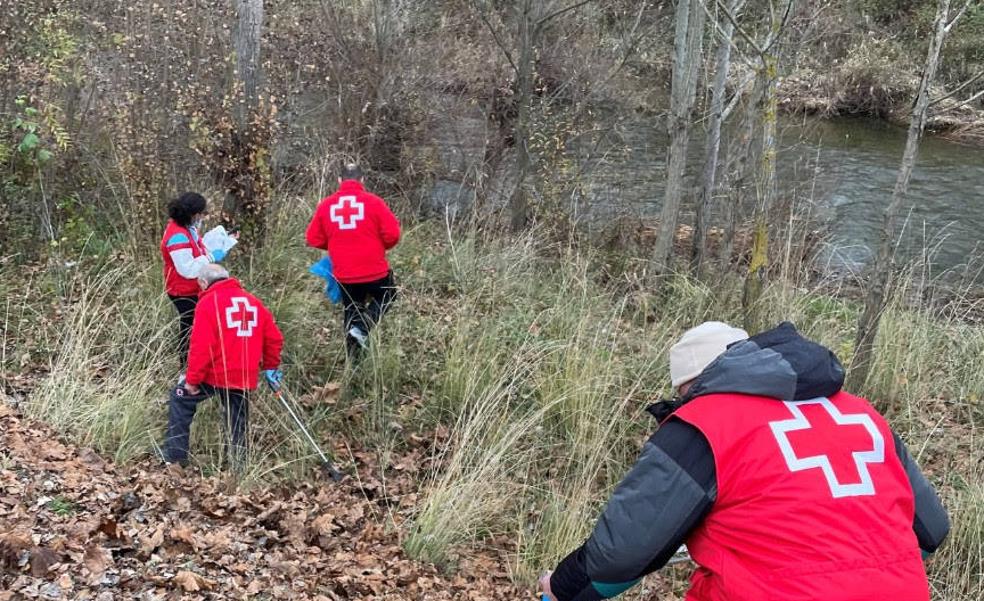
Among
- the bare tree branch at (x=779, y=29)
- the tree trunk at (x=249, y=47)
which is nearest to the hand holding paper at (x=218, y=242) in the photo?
the tree trunk at (x=249, y=47)

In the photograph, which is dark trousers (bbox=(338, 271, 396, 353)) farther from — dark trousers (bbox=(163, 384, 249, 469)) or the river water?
the river water

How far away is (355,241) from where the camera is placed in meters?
6.44

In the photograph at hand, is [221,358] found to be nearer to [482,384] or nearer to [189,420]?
[189,420]

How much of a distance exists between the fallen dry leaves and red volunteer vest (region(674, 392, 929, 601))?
2.02 meters

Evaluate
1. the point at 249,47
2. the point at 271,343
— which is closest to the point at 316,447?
the point at 271,343

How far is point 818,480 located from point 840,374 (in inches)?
12.6

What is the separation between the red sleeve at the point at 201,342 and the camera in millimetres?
4918

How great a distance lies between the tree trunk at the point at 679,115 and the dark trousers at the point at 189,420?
5.00 metres

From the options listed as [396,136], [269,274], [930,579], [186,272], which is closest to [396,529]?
[186,272]

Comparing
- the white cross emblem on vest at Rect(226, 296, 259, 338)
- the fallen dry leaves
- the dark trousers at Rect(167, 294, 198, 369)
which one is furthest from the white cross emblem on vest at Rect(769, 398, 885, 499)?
the dark trousers at Rect(167, 294, 198, 369)

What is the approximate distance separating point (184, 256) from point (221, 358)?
1.22 m

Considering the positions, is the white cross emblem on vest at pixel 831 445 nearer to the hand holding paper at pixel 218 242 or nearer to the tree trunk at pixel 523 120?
the hand holding paper at pixel 218 242

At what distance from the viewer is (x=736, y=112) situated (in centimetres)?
1255

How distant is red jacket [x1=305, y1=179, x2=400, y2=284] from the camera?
6383 millimetres
